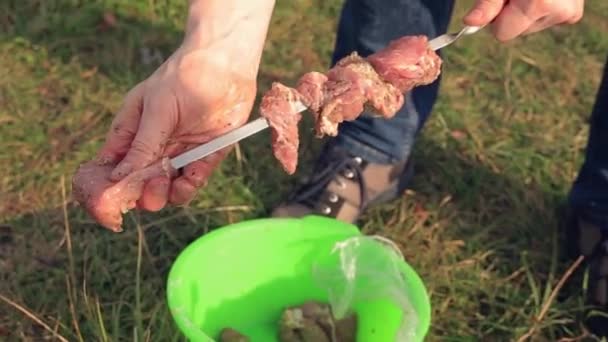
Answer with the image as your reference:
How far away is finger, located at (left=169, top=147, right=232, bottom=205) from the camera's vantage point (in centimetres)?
152

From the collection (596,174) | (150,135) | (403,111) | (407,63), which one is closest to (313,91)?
(407,63)

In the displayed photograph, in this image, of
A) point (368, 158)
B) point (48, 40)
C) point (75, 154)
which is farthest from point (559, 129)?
point (48, 40)

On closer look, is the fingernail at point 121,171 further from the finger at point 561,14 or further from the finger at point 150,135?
the finger at point 561,14

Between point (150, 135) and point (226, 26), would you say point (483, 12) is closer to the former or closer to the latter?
point (226, 26)

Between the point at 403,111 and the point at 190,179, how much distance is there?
813 millimetres

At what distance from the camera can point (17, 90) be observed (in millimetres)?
2605

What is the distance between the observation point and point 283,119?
4.69 feet

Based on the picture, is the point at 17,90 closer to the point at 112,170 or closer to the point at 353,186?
the point at 353,186

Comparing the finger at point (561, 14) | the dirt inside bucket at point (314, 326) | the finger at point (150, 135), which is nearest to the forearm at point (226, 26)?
the finger at point (150, 135)

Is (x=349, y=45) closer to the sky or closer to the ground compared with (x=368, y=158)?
closer to the sky

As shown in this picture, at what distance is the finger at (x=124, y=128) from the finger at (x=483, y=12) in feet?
1.92

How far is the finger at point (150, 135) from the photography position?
1.41m

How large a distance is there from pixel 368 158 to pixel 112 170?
3.26 ft

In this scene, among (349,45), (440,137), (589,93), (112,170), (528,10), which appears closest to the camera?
(112,170)
